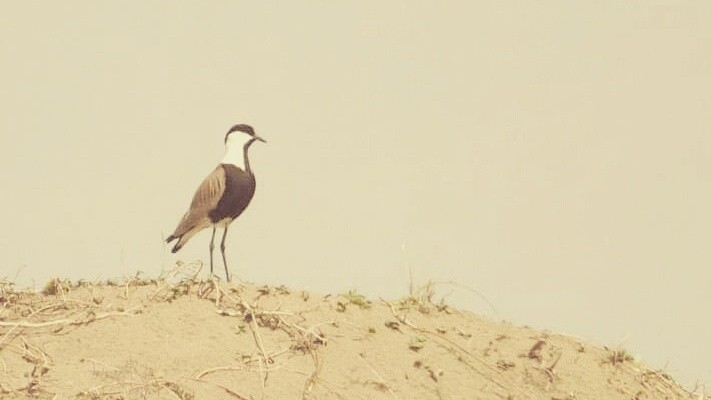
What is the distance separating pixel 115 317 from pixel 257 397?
139 cm

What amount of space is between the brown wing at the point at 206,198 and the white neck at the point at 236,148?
18 cm

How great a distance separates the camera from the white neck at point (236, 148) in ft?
36.7

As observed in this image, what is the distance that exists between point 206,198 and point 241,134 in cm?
102

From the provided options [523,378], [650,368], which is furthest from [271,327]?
[650,368]

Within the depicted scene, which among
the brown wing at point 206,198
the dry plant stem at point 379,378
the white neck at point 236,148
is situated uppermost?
the white neck at point 236,148

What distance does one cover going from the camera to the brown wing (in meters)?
10.9

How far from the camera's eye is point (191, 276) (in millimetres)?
6695

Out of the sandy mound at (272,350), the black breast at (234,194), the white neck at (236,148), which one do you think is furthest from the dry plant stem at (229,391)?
the white neck at (236,148)

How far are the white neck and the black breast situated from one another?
101 millimetres

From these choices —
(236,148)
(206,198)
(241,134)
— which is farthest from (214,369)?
(241,134)

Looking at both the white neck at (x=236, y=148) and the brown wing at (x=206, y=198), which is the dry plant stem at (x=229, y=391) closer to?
the brown wing at (x=206, y=198)

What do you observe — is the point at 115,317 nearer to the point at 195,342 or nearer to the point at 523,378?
the point at 195,342

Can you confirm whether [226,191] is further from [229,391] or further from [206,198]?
[229,391]

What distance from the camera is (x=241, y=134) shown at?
37.8 feet
